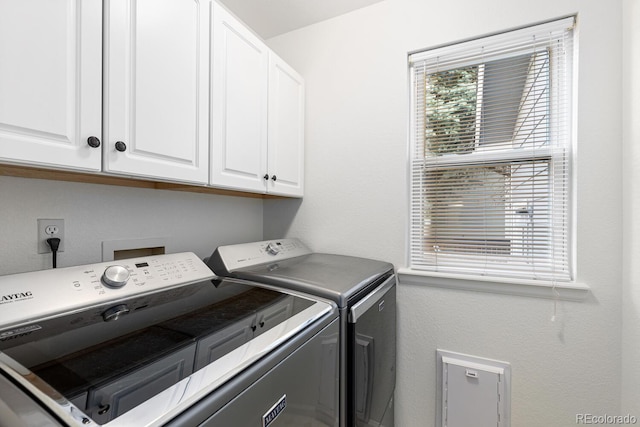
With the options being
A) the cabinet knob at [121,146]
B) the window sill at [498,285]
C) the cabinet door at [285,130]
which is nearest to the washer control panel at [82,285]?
the cabinet knob at [121,146]

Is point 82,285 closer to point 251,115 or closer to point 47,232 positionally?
point 47,232

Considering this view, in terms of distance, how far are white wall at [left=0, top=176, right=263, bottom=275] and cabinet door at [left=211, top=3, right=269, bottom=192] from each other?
0.37m

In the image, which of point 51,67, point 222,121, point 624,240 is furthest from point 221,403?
point 624,240

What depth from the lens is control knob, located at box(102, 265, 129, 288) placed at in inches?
37.3

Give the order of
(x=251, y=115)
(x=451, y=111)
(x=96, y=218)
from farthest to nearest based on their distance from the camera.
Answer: (x=451, y=111), (x=251, y=115), (x=96, y=218)

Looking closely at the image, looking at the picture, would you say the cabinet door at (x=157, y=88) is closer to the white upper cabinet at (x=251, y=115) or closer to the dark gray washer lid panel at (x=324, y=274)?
the white upper cabinet at (x=251, y=115)

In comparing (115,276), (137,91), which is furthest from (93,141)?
(115,276)

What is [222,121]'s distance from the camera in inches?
49.8

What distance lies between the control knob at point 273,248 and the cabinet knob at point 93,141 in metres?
0.96

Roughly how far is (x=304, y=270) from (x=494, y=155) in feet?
3.85

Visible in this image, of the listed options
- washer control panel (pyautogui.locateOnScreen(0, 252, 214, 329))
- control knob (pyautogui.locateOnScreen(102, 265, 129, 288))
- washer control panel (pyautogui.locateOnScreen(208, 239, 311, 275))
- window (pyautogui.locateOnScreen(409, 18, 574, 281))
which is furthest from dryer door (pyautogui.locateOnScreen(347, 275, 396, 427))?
control knob (pyautogui.locateOnScreen(102, 265, 129, 288))

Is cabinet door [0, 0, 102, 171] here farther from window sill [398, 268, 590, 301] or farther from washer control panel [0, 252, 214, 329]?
window sill [398, 268, 590, 301]

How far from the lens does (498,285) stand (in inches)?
57.5

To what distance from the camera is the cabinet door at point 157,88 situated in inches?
34.3
